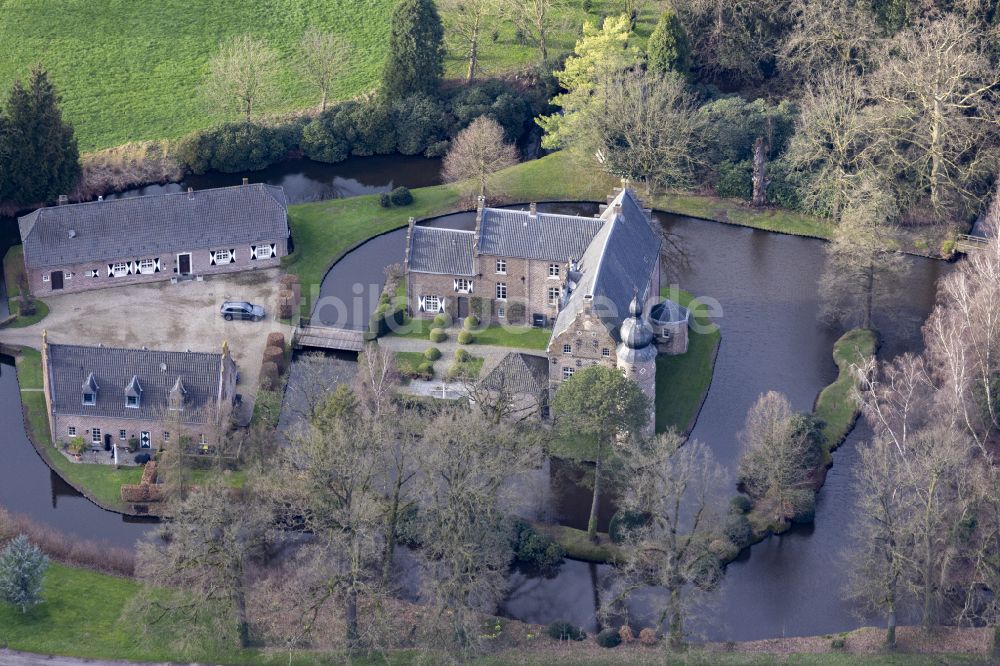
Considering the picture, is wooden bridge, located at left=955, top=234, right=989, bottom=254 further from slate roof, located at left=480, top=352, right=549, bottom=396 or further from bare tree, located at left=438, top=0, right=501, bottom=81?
bare tree, located at left=438, top=0, right=501, bottom=81

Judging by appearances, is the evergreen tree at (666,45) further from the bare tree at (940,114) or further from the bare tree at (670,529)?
the bare tree at (670,529)

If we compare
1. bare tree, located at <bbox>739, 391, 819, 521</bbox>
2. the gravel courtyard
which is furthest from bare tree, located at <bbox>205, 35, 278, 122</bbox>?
bare tree, located at <bbox>739, 391, 819, 521</bbox>

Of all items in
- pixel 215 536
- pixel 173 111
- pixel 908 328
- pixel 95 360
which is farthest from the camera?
pixel 173 111

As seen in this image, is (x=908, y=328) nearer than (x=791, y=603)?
No

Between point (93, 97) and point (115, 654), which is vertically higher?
point (93, 97)

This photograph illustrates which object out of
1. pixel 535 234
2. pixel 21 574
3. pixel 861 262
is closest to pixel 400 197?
pixel 535 234

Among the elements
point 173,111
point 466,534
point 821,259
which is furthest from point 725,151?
point 466,534

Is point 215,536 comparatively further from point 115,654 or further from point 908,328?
point 908,328

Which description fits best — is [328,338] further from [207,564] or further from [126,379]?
[207,564]
